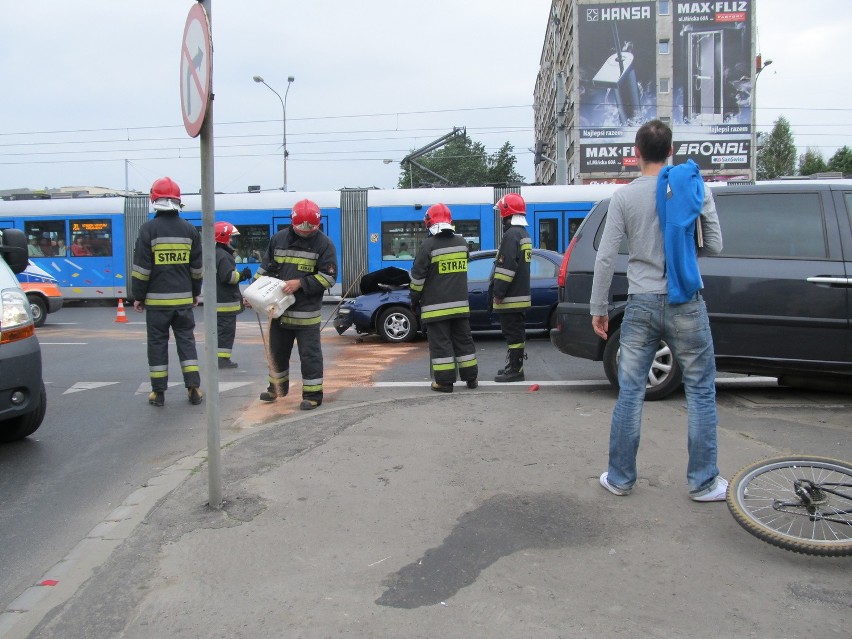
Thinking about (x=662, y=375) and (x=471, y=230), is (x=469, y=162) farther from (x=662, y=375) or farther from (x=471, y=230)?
(x=662, y=375)

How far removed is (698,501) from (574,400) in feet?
8.69

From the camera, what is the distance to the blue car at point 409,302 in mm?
11258

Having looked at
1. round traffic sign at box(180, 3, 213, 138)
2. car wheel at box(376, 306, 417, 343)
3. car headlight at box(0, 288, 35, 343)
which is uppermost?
round traffic sign at box(180, 3, 213, 138)

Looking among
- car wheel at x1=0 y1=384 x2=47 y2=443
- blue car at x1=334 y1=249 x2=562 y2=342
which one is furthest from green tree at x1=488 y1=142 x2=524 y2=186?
car wheel at x1=0 y1=384 x2=47 y2=443

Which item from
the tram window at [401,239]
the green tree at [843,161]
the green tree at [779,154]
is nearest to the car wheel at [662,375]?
the tram window at [401,239]

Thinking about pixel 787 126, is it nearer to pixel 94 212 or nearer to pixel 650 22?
pixel 650 22

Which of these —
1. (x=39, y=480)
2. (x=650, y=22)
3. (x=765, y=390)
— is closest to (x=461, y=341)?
(x=765, y=390)

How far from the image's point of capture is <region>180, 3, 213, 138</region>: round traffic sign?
3.59m

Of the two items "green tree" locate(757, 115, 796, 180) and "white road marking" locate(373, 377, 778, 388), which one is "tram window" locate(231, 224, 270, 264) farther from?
"green tree" locate(757, 115, 796, 180)

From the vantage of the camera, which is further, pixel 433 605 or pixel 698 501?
pixel 698 501

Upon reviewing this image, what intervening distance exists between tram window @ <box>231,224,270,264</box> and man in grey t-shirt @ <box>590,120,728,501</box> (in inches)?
688

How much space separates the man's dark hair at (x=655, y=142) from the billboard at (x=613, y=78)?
5226 centimetres

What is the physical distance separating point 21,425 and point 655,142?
4976mm

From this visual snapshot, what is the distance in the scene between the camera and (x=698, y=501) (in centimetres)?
393
